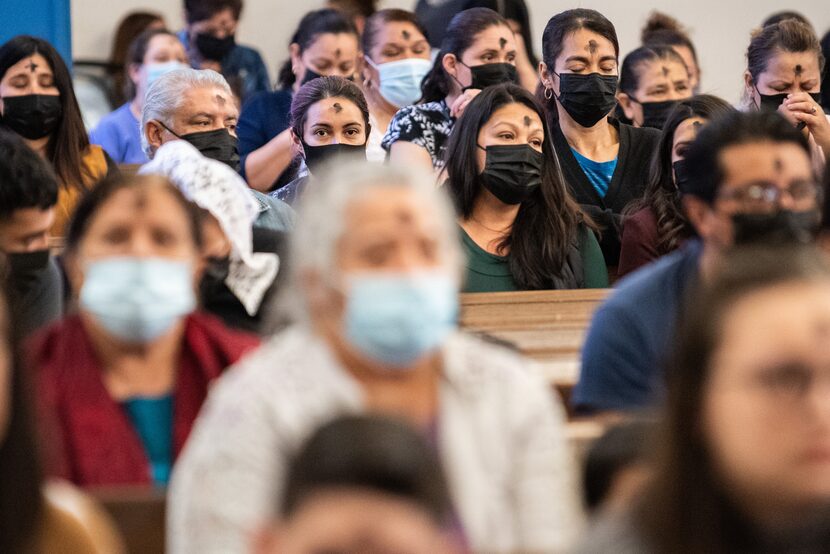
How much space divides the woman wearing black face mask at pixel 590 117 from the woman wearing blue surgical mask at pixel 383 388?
2.87 meters

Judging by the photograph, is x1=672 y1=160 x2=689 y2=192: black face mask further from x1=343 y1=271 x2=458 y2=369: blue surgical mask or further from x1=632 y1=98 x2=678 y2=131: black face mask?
x1=343 y1=271 x2=458 y2=369: blue surgical mask

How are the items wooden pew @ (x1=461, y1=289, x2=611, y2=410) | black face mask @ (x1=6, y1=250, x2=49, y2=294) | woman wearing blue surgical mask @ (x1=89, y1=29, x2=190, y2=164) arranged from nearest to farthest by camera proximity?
wooden pew @ (x1=461, y1=289, x2=611, y2=410) → black face mask @ (x1=6, y1=250, x2=49, y2=294) → woman wearing blue surgical mask @ (x1=89, y1=29, x2=190, y2=164)

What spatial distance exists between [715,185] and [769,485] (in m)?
1.32

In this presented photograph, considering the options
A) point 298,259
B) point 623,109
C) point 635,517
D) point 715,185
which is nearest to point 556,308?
point 715,185

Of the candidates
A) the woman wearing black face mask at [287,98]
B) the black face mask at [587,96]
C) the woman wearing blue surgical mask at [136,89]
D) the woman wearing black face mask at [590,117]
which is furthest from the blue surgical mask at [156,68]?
the black face mask at [587,96]

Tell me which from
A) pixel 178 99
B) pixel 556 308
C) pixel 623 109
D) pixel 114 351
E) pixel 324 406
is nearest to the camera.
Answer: pixel 324 406

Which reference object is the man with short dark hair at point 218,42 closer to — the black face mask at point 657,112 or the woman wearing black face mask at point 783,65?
the black face mask at point 657,112

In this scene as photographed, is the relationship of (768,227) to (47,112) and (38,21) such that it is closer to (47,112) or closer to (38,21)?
(47,112)

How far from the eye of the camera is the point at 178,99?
462 centimetres

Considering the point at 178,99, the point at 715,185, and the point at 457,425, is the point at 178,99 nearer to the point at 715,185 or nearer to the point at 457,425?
the point at 715,185

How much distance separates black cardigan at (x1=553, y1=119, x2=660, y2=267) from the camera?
15.8ft

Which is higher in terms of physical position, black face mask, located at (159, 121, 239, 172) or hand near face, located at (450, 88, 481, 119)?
hand near face, located at (450, 88, 481, 119)

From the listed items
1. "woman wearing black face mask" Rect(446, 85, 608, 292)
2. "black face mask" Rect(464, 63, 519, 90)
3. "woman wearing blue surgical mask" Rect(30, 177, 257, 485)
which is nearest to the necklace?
"woman wearing black face mask" Rect(446, 85, 608, 292)

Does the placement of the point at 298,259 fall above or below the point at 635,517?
above
